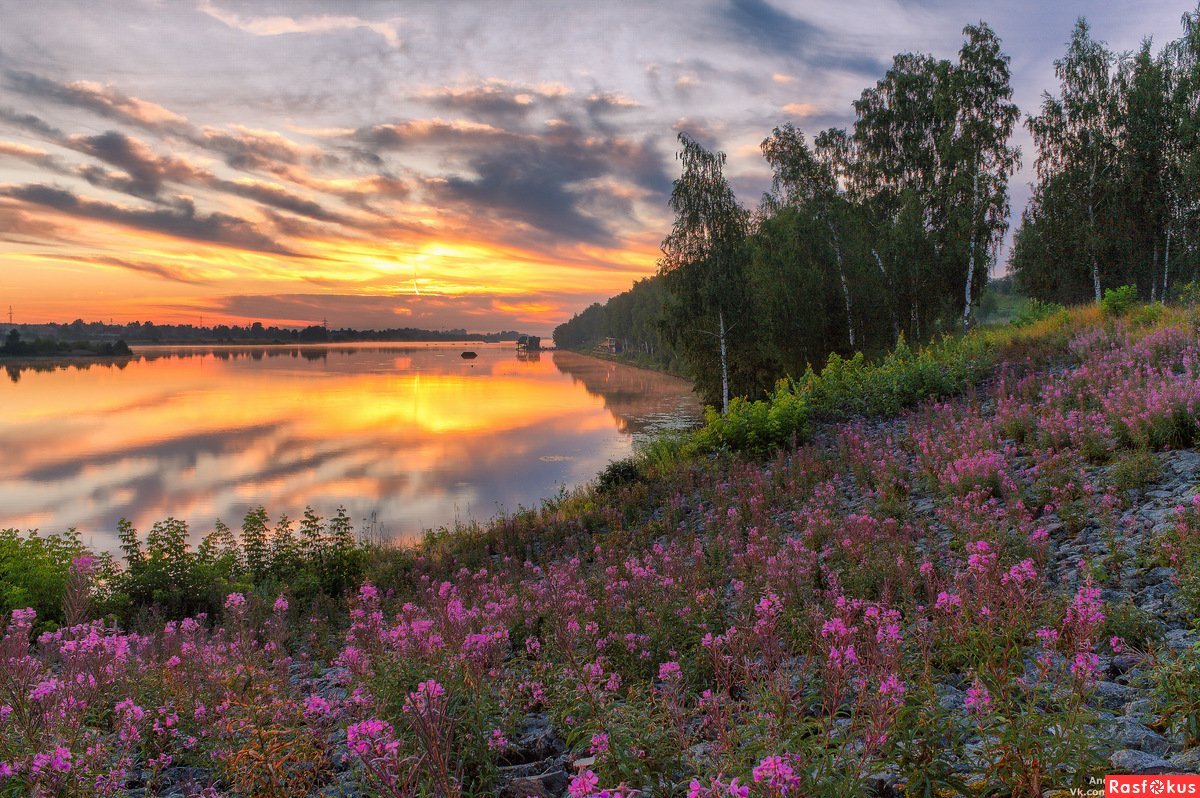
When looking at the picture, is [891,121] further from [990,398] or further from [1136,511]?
[1136,511]

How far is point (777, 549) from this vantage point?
729cm

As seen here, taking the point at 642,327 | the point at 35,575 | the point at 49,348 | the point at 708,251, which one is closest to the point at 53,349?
the point at 49,348

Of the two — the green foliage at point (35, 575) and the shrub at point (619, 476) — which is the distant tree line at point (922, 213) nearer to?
the shrub at point (619, 476)

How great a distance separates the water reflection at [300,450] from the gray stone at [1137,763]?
17.4m

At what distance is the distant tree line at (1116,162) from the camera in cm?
3000

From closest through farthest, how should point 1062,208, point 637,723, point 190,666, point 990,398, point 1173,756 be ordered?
point 1173,756, point 637,723, point 190,666, point 990,398, point 1062,208

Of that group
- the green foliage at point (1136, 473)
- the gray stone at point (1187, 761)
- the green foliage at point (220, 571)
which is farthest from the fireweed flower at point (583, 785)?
the green foliage at point (220, 571)

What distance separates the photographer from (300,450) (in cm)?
3095

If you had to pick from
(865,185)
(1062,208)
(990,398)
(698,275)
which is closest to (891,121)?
(865,185)

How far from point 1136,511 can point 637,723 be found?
242 inches

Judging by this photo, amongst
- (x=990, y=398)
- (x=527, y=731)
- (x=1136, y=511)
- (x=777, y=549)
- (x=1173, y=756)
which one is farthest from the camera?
(x=990, y=398)

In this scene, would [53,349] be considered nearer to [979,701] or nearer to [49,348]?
[49,348]

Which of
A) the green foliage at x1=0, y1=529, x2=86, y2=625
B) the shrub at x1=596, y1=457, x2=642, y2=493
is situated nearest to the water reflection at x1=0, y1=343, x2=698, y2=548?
the shrub at x1=596, y1=457, x2=642, y2=493

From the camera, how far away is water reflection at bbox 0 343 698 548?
21.3 meters
